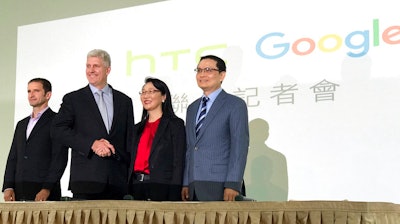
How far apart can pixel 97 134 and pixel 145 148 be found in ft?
0.88

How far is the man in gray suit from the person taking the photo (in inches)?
104

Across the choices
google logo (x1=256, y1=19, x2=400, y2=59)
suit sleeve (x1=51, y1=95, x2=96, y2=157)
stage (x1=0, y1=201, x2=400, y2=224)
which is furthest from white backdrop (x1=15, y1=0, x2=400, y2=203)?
stage (x1=0, y1=201, x2=400, y2=224)

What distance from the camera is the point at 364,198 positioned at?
2982 millimetres

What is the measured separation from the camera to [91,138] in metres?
2.91

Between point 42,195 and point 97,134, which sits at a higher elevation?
point 97,134

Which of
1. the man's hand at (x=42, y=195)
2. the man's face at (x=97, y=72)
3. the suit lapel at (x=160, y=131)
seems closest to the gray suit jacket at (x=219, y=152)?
the suit lapel at (x=160, y=131)

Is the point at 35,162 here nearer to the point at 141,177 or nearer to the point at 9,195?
the point at 9,195

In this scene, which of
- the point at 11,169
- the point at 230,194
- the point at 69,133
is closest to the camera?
the point at 230,194

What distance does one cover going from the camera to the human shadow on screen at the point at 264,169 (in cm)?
324

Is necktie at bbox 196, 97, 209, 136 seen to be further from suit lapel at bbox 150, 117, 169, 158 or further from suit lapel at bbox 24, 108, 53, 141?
suit lapel at bbox 24, 108, 53, 141

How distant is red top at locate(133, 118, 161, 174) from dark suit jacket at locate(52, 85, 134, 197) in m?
0.14

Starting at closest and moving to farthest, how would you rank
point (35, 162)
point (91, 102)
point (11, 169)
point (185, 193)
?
point (185, 193) → point (91, 102) → point (35, 162) → point (11, 169)

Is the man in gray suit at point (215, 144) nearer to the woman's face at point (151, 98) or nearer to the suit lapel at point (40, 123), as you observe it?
the woman's face at point (151, 98)

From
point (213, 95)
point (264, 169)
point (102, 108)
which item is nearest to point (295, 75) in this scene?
point (264, 169)
